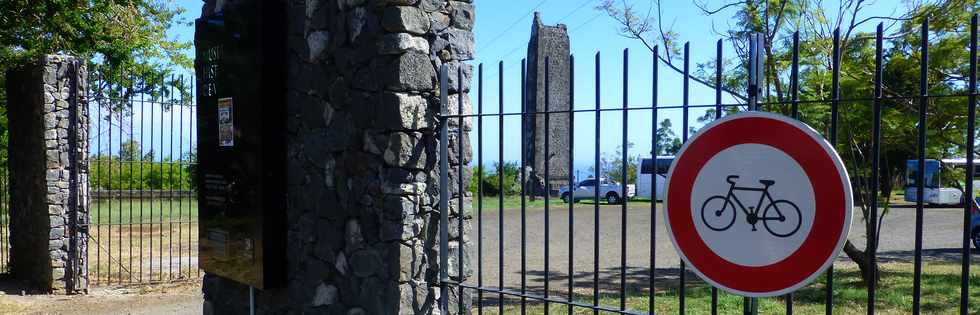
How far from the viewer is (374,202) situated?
165 inches

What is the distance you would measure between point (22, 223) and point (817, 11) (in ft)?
34.0

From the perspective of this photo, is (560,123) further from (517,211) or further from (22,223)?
(22,223)

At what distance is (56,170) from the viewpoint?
9.20m

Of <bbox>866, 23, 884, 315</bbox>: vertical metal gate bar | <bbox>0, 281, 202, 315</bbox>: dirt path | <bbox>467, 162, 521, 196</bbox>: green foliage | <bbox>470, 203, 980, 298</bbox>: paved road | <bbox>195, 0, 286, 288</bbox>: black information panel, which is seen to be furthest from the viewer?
<bbox>467, 162, 521, 196</bbox>: green foliage

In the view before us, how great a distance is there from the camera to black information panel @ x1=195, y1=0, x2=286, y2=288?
4715 mm

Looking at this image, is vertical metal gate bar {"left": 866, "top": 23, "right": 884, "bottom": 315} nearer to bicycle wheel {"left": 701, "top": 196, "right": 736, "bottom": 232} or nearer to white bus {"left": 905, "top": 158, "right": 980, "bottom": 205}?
bicycle wheel {"left": 701, "top": 196, "right": 736, "bottom": 232}

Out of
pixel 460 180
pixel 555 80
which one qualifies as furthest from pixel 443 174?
pixel 555 80

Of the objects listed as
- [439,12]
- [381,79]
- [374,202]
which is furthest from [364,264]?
[439,12]

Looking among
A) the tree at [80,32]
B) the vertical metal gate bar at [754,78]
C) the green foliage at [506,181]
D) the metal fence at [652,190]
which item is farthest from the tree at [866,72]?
Answer: the green foliage at [506,181]

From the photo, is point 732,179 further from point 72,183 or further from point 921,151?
point 72,183

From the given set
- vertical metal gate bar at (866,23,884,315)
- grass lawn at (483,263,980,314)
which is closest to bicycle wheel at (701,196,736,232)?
vertical metal gate bar at (866,23,884,315)

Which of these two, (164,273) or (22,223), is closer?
(22,223)

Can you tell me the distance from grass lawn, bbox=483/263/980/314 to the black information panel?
10.7 feet

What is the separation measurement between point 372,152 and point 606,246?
11.2 metres
